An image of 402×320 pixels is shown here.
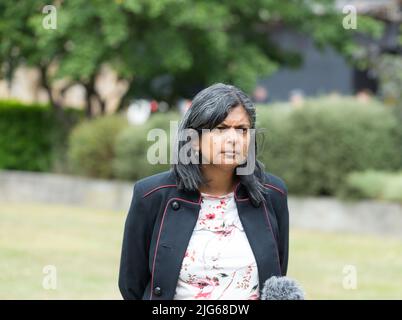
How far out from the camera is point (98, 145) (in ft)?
54.6

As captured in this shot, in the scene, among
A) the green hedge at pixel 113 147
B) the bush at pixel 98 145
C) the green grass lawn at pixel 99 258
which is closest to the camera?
the green grass lawn at pixel 99 258

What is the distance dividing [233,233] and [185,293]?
0.29 metres

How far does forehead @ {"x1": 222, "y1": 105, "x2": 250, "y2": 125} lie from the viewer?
353 cm

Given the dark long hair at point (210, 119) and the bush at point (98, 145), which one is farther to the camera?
the bush at point (98, 145)

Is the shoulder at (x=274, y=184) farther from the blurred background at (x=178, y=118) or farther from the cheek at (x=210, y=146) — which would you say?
the blurred background at (x=178, y=118)

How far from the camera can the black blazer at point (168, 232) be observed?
3523 millimetres

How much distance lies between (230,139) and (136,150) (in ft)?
Answer: 40.8

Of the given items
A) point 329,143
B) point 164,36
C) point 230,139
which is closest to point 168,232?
point 230,139

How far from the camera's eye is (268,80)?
2281 centimetres

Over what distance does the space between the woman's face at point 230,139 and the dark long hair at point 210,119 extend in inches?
0.9

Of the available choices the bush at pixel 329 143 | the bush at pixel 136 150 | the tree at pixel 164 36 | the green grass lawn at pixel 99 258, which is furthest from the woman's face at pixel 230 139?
the bush at pixel 136 150

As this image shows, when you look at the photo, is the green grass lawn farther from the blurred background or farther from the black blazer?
→ the black blazer

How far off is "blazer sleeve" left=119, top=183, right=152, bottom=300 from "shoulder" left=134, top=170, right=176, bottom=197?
0.01 metres

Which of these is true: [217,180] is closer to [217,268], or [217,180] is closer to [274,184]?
[274,184]
